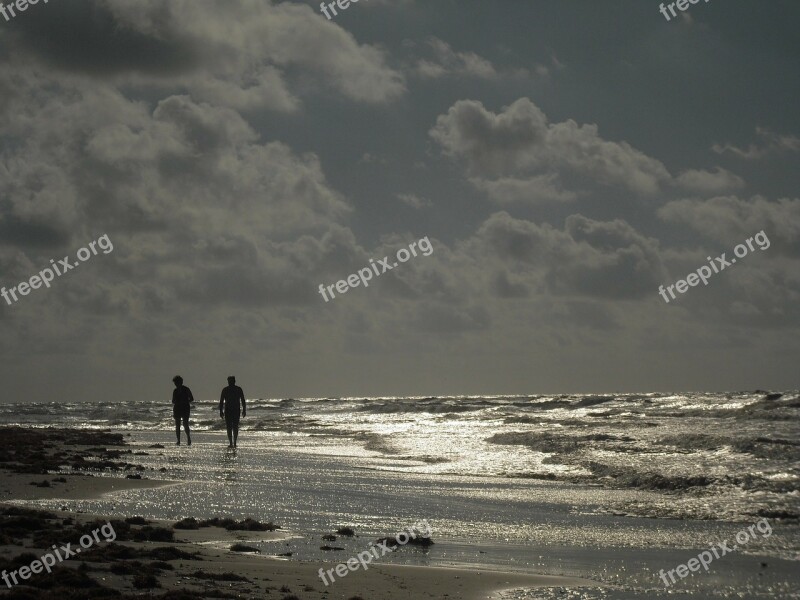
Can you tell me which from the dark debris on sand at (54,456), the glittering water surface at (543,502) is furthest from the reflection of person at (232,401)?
the dark debris on sand at (54,456)

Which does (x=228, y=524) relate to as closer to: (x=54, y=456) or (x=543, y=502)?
(x=543, y=502)

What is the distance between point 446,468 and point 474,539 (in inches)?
415

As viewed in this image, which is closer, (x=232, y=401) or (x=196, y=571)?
(x=196, y=571)

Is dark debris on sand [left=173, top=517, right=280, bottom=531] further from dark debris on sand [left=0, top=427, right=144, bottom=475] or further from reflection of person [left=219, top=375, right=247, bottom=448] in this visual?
reflection of person [left=219, top=375, right=247, bottom=448]

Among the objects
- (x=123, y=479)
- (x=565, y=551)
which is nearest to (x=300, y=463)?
(x=123, y=479)

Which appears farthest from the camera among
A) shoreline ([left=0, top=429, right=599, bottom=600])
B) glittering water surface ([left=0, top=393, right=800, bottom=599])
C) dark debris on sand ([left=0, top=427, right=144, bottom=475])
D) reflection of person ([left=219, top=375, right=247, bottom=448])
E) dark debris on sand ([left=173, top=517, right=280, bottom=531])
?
reflection of person ([left=219, top=375, right=247, bottom=448])

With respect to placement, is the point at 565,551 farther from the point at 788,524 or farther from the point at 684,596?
the point at 788,524

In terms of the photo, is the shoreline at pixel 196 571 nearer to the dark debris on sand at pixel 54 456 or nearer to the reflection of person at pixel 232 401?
the dark debris on sand at pixel 54 456

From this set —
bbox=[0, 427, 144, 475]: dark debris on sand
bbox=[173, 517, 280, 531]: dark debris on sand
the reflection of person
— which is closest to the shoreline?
bbox=[173, 517, 280, 531]: dark debris on sand

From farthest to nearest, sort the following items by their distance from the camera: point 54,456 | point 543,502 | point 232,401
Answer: point 232,401 → point 54,456 → point 543,502

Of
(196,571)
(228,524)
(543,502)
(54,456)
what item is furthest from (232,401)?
Answer: (196,571)

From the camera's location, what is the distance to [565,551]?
1010 cm

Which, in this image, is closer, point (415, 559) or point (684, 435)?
point (415, 559)

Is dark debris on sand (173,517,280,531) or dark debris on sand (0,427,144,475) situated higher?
dark debris on sand (0,427,144,475)
